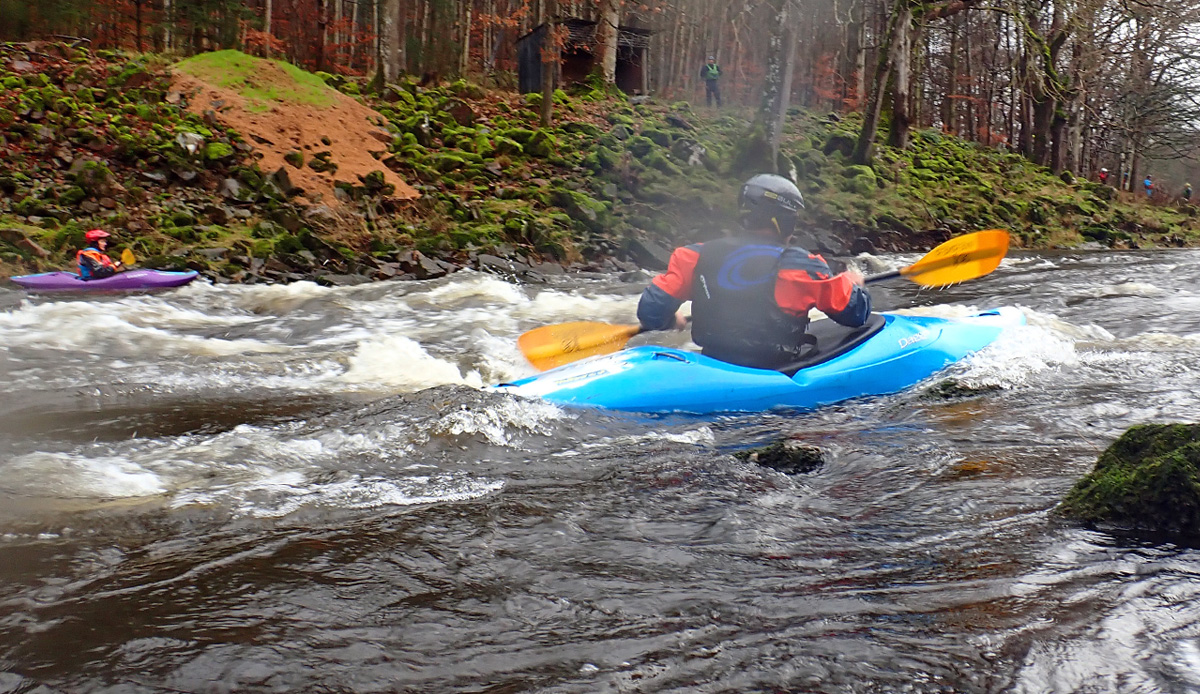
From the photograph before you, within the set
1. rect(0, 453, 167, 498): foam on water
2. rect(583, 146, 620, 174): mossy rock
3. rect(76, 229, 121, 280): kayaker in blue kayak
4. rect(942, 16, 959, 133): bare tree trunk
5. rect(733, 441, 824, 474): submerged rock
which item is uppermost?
rect(942, 16, 959, 133): bare tree trunk

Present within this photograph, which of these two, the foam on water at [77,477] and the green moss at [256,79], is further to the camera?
the green moss at [256,79]

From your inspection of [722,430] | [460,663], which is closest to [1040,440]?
[722,430]

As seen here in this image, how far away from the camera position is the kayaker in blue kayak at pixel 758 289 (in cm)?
416

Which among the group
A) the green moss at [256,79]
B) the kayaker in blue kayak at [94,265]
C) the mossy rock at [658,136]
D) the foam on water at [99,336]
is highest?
the green moss at [256,79]

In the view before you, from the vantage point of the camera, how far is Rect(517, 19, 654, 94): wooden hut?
18844 millimetres

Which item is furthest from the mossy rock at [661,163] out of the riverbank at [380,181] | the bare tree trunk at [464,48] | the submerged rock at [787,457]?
the submerged rock at [787,457]

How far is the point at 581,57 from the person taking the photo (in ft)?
66.1

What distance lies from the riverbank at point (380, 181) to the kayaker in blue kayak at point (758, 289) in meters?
5.72

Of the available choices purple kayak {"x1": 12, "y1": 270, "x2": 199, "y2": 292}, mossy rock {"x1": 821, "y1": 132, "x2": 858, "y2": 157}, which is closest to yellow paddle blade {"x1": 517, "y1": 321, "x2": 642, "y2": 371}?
purple kayak {"x1": 12, "y1": 270, "x2": 199, "y2": 292}

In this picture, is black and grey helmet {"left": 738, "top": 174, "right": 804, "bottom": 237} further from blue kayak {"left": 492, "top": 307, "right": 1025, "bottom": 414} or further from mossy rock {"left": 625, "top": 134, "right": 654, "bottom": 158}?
mossy rock {"left": 625, "top": 134, "right": 654, "bottom": 158}

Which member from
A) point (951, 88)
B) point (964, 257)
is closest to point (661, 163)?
point (964, 257)

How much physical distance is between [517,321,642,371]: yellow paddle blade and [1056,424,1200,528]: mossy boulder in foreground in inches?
107

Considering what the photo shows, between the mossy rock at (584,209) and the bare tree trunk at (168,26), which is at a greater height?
the bare tree trunk at (168,26)

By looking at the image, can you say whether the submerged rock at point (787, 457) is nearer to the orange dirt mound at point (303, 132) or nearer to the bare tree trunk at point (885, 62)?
the orange dirt mound at point (303, 132)
